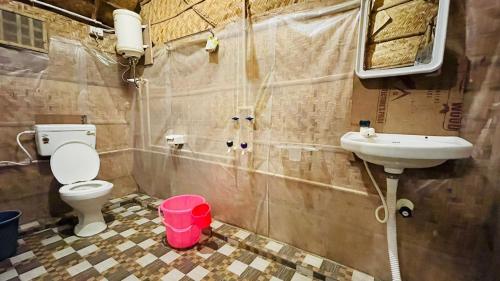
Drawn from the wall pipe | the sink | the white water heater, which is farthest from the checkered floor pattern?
the wall pipe

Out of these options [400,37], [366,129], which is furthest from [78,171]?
[400,37]

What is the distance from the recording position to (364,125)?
1096 millimetres

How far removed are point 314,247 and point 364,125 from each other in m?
0.90

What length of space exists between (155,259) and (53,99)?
178 cm

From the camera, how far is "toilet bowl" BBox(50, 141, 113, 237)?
156 centimetres

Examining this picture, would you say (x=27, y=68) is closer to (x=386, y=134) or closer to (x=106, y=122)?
(x=106, y=122)

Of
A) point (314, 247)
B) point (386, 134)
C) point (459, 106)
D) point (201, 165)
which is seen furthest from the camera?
point (201, 165)

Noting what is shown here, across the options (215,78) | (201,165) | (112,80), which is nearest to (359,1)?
(215,78)

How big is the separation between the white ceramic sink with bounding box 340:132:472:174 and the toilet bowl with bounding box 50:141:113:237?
6.22 ft

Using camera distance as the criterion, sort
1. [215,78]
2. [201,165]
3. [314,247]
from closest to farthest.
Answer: [314,247]
[215,78]
[201,165]

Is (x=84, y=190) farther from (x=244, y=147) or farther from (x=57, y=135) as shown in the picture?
Result: (x=244, y=147)

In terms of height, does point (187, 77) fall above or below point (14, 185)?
above

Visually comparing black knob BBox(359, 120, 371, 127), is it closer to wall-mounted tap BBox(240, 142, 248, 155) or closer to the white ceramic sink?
the white ceramic sink

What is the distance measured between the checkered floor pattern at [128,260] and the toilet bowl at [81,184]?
12cm
